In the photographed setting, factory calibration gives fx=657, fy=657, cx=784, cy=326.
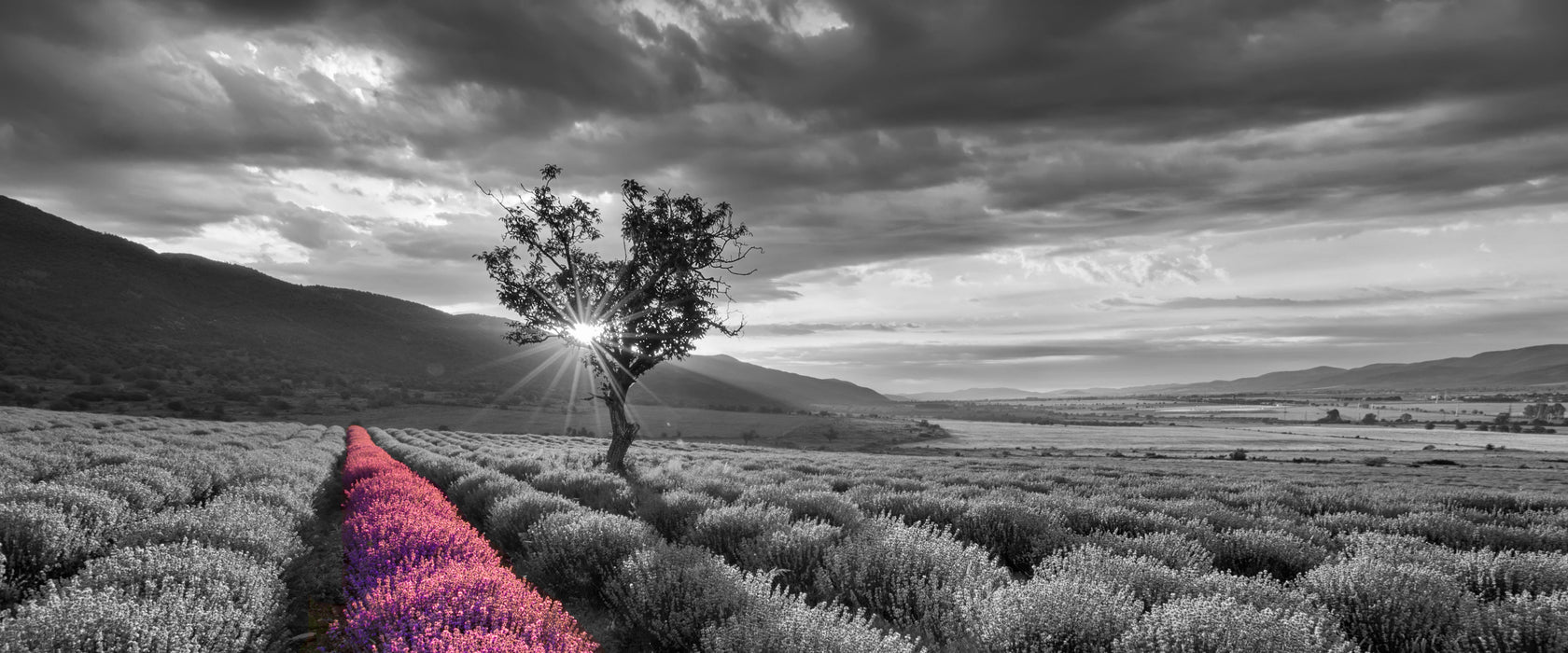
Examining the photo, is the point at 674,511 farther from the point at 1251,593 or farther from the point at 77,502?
the point at 1251,593

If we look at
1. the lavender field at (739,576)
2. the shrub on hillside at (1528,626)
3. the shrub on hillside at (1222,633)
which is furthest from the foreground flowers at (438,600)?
the shrub on hillside at (1528,626)

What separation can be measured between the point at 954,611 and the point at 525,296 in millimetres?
18228

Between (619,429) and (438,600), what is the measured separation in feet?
53.3

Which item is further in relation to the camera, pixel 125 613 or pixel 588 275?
pixel 588 275

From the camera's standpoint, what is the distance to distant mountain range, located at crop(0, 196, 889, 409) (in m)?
70.2

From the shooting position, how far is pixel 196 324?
8350 centimetres

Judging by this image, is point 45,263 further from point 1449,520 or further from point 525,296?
point 1449,520

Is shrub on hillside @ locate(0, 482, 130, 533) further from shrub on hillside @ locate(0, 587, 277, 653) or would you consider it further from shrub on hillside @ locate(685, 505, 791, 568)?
shrub on hillside @ locate(685, 505, 791, 568)

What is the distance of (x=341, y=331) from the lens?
328 feet

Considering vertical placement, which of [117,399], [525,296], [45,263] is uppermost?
[45,263]

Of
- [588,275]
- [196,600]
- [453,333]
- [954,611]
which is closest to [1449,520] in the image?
[954,611]

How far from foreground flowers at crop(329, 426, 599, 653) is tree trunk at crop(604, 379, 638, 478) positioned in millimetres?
12569

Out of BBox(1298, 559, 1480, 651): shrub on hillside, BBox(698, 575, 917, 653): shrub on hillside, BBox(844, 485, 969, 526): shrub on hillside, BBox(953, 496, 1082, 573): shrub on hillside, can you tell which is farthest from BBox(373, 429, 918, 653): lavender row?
BBox(844, 485, 969, 526): shrub on hillside

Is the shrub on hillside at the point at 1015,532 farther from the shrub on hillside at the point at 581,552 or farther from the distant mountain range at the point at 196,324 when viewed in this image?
the distant mountain range at the point at 196,324
